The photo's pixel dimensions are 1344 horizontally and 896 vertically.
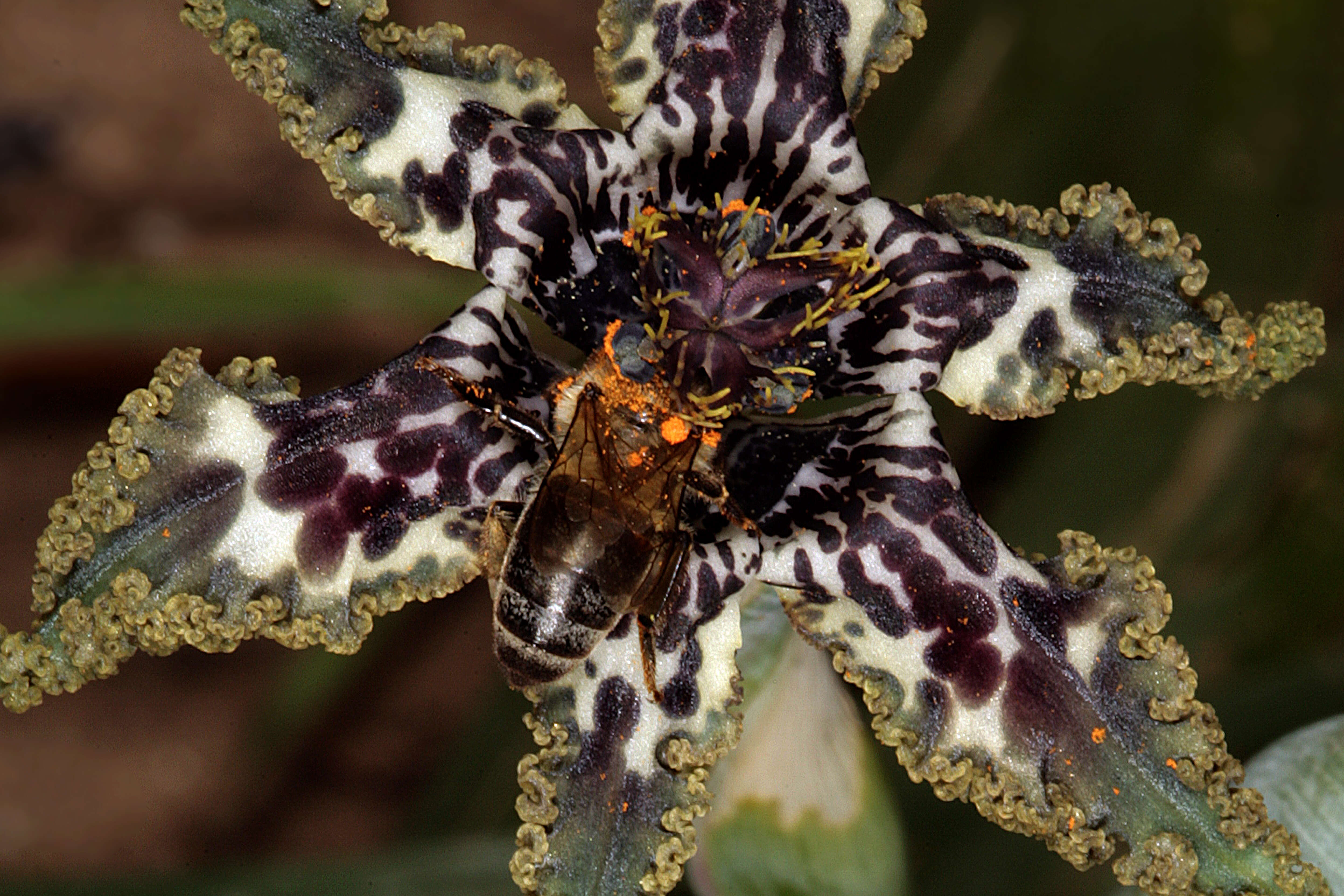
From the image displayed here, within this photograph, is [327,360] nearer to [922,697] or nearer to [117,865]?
[117,865]

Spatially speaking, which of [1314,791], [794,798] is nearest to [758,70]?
[794,798]

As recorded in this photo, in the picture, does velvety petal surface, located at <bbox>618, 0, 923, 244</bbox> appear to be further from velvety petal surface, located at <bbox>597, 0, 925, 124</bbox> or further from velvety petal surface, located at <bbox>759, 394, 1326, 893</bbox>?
velvety petal surface, located at <bbox>759, 394, 1326, 893</bbox>

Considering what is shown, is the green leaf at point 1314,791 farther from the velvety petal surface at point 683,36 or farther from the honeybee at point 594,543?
the velvety petal surface at point 683,36

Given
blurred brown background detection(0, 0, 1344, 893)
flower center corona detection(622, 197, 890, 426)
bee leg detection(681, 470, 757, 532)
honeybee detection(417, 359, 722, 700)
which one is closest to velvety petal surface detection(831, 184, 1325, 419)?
flower center corona detection(622, 197, 890, 426)

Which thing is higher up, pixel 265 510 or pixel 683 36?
pixel 683 36

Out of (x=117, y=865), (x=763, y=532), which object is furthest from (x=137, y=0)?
(x=763, y=532)

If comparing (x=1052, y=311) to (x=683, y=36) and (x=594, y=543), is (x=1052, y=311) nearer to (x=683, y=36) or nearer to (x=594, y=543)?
→ (x=683, y=36)
